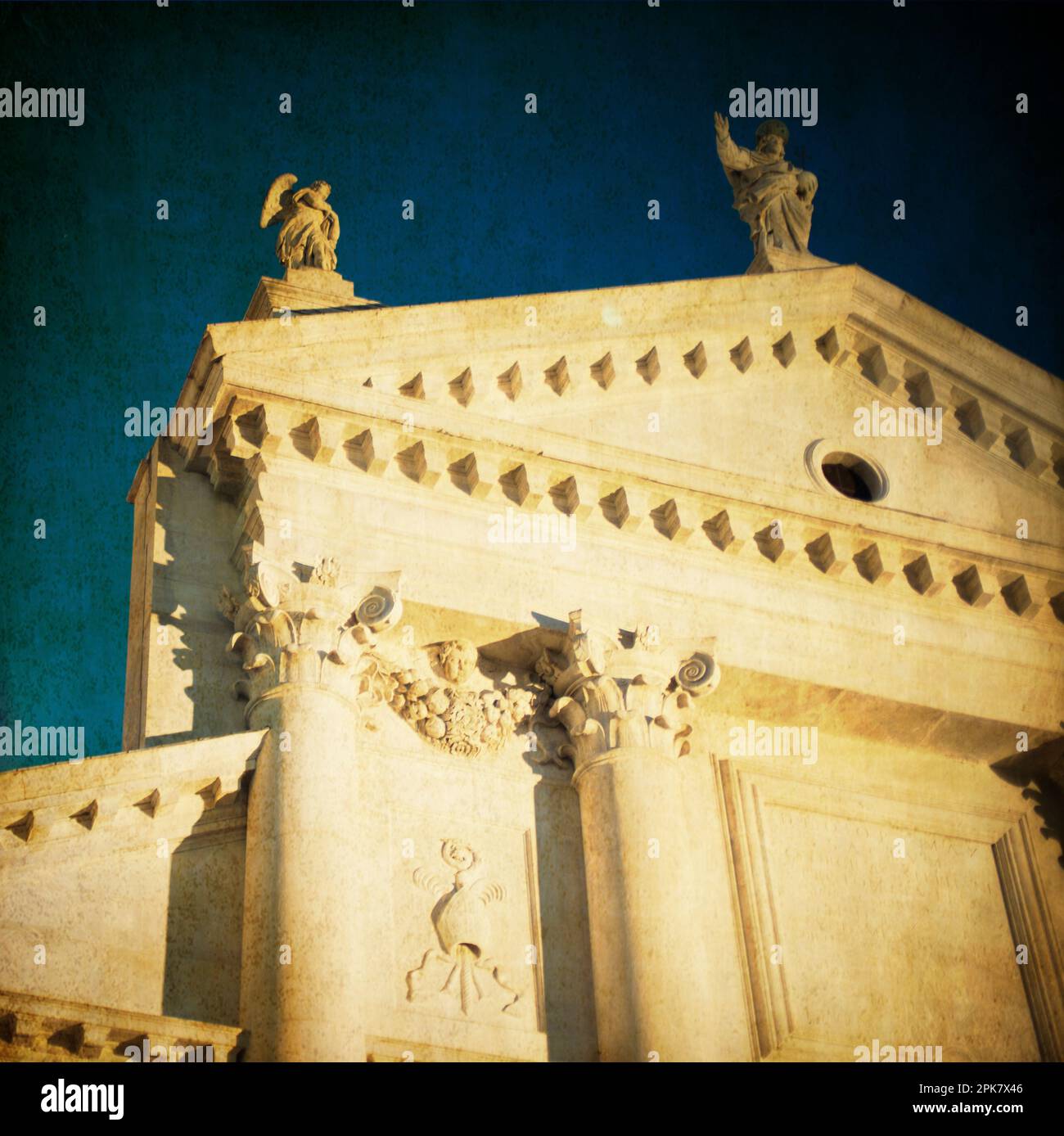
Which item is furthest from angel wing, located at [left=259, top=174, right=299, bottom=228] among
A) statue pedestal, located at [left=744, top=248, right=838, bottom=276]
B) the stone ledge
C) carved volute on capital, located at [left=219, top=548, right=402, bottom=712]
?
the stone ledge

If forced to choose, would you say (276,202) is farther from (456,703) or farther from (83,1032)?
(83,1032)

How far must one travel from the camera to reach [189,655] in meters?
17.3

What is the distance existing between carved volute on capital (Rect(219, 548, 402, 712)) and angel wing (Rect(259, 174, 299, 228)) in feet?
15.4

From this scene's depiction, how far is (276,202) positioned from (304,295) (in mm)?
1460

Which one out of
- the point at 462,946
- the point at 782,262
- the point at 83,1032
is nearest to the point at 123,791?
the point at 83,1032

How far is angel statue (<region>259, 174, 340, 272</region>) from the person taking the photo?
797 inches

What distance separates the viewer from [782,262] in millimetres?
22188

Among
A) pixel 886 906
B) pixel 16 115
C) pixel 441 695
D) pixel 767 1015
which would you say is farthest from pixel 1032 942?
pixel 16 115

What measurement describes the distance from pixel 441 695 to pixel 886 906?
15.6 ft

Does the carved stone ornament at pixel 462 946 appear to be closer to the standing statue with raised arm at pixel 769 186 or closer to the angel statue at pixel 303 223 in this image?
the angel statue at pixel 303 223

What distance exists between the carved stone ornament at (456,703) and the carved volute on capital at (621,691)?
43cm

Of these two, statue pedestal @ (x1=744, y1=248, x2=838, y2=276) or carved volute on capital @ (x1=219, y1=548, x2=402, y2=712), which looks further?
statue pedestal @ (x1=744, y1=248, x2=838, y2=276)

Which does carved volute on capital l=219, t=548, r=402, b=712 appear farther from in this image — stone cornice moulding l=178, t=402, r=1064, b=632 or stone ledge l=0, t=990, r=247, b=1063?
stone ledge l=0, t=990, r=247, b=1063
